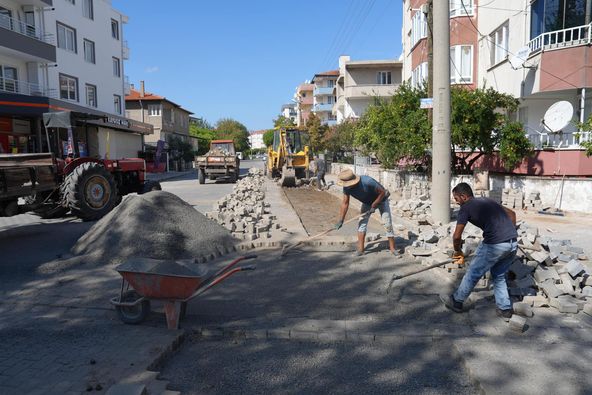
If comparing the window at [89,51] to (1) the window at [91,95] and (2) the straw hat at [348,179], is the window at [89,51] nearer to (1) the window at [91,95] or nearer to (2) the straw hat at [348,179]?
(1) the window at [91,95]

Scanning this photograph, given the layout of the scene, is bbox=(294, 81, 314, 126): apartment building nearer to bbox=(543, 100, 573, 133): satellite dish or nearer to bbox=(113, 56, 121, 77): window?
bbox=(113, 56, 121, 77): window

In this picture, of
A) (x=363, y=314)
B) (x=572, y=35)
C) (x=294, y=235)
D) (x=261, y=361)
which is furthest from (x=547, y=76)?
(x=261, y=361)

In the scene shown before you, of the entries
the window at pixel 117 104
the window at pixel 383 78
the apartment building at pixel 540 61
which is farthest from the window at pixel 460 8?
the window at pixel 117 104

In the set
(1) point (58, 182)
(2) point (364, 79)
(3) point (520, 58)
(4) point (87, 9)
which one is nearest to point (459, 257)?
(1) point (58, 182)

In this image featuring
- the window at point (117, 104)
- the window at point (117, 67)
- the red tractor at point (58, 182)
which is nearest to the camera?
the red tractor at point (58, 182)

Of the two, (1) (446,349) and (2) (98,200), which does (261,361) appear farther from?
(2) (98,200)

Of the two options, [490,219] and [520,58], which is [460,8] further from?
[490,219]

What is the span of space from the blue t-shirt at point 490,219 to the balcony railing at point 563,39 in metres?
11.9

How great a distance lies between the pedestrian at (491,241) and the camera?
4797 mm

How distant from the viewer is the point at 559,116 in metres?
13.1

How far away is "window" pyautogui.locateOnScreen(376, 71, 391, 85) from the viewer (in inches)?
1679

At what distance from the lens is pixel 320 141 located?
41.0m

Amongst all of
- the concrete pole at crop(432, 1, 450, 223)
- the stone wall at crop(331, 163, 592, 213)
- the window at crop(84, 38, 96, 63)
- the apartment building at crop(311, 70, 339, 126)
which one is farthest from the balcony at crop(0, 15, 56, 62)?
the apartment building at crop(311, 70, 339, 126)

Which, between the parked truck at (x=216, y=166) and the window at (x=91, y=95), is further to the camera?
the window at (x=91, y=95)
